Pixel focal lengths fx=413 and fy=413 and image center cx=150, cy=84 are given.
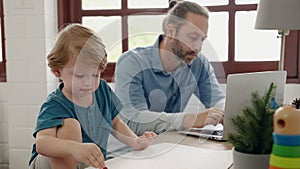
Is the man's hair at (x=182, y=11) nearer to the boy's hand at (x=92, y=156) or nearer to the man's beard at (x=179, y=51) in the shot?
the man's beard at (x=179, y=51)

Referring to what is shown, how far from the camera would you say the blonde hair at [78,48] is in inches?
47.2

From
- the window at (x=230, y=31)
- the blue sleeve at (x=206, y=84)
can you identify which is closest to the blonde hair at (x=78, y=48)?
the blue sleeve at (x=206, y=84)

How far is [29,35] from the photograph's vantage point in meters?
A: 2.22

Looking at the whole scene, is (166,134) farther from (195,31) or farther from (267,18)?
(267,18)

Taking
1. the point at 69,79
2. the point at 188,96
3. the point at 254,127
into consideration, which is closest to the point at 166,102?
the point at 188,96

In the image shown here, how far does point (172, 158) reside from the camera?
3.67ft

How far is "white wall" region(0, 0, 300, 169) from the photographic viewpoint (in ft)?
7.26

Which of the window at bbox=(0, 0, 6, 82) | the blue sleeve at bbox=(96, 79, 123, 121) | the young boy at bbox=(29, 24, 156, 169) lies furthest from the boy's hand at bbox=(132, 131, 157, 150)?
the window at bbox=(0, 0, 6, 82)

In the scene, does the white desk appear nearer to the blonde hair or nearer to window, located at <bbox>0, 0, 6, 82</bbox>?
the blonde hair

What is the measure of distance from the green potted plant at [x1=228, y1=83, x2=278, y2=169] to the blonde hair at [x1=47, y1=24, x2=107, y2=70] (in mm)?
535

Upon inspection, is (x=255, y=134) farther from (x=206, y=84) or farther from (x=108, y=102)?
(x=206, y=84)

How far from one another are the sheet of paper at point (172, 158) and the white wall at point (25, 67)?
1190mm

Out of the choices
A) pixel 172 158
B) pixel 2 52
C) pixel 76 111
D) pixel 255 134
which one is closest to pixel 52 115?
pixel 76 111

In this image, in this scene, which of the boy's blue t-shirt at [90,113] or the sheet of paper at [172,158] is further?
the boy's blue t-shirt at [90,113]
